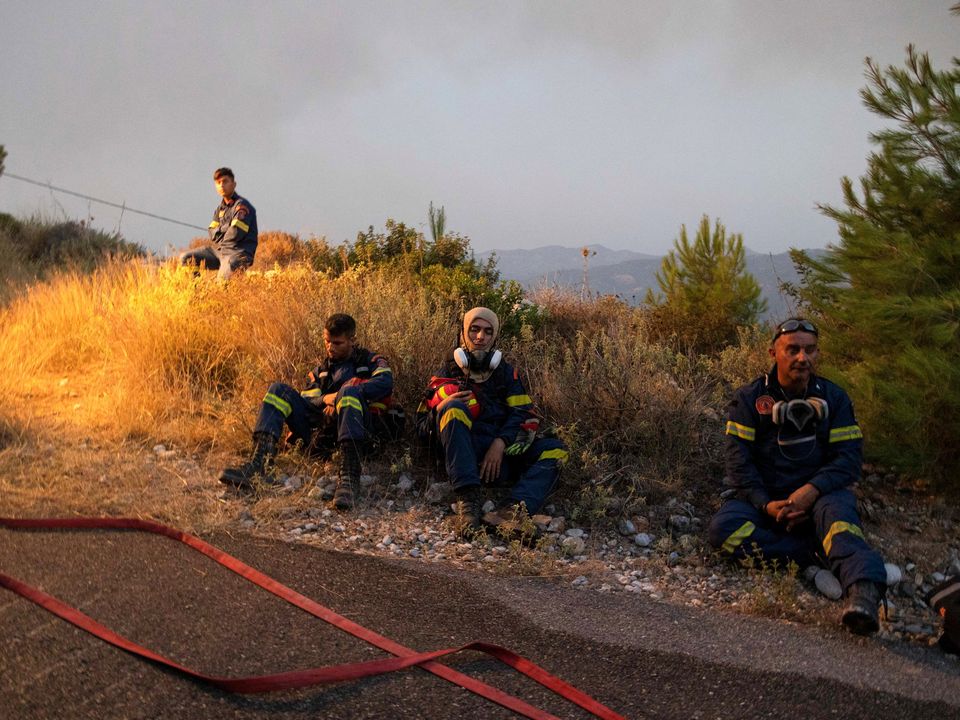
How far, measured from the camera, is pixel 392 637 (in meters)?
4.06

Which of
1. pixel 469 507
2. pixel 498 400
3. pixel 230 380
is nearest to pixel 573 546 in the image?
pixel 469 507

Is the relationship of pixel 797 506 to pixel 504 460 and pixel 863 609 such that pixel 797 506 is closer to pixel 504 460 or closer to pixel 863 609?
pixel 863 609

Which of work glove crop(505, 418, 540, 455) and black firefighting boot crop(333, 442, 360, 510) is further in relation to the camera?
work glove crop(505, 418, 540, 455)

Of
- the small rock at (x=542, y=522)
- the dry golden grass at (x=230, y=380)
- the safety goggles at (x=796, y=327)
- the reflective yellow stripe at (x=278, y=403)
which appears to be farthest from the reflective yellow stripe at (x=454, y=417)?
the safety goggles at (x=796, y=327)

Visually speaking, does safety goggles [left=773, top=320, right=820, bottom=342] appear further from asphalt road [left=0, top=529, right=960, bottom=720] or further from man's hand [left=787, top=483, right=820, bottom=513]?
asphalt road [left=0, top=529, right=960, bottom=720]

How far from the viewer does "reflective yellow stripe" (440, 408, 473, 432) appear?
19.6 feet

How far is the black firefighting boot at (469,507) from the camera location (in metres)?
5.72

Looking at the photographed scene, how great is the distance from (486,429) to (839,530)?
2.47m

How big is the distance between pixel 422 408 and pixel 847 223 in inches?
153

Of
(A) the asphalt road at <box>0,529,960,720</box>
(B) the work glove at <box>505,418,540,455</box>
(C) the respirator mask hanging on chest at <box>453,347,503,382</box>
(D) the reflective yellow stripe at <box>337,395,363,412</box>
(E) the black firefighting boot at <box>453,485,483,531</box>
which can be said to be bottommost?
(A) the asphalt road at <box>0,529,960,720</box>

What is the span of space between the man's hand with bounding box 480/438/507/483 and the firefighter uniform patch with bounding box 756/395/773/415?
1.77 m

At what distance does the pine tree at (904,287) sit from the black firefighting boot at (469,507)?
10.2 ft

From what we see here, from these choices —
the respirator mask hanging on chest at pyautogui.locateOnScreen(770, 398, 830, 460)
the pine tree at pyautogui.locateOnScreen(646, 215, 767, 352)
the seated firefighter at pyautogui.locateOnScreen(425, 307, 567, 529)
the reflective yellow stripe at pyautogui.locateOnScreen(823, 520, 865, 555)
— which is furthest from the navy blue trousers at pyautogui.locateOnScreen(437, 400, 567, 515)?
the pine tree at pyautogui.locateOnScreen(646, 215, 767, 352)

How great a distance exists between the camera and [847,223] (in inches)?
283
